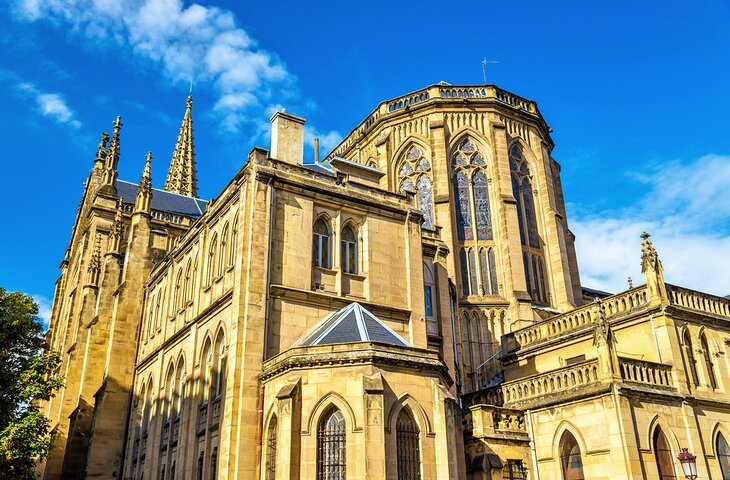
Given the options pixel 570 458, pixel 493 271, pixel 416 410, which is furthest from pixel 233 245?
pixel 493 271

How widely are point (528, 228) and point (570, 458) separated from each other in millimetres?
21073

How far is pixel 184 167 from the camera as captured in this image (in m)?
78.8

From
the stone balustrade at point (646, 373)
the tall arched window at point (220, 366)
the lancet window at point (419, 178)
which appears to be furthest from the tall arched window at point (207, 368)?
the lancet window at point (419, 178)

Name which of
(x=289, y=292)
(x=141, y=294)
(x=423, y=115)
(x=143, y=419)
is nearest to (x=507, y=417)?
(x=289, y=292)

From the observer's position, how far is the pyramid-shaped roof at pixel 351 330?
19.6 metres

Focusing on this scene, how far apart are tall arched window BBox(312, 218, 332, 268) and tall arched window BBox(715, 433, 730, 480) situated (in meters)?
14.9

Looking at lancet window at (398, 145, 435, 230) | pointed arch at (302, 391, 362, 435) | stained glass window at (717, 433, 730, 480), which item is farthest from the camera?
lancet window at (398, 145, 435, 230)

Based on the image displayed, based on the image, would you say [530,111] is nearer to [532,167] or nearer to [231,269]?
[532,167]

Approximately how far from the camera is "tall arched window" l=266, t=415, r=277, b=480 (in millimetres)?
18578

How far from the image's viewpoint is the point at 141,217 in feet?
120

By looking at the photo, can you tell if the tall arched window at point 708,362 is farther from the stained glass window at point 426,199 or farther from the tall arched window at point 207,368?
the stained glass window at point 426,199

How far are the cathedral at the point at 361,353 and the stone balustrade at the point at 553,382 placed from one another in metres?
0.07

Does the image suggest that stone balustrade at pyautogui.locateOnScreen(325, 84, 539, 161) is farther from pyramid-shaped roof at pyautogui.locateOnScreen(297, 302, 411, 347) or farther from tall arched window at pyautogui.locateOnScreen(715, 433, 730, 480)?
tall arched window at pyautogui.locateOnScreen(715, 433, 730, 480)

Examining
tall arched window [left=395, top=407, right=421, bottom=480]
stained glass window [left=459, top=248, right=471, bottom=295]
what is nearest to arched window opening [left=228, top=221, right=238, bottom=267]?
tall arched window [left=395, top=407, right=421, bottom=480]
